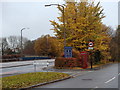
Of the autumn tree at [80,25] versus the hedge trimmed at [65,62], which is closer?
the hedge trimmed at [65,62]

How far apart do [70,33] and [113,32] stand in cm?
4160

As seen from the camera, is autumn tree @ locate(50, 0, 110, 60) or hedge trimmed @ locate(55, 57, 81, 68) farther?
autumn tree @ locate(50, 0, 110, 60)

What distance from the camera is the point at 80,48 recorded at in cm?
3175

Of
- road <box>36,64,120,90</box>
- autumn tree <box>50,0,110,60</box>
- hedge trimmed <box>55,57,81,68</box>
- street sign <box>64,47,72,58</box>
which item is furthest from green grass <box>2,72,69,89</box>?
autumn tree <box>50,0,110,60</box>

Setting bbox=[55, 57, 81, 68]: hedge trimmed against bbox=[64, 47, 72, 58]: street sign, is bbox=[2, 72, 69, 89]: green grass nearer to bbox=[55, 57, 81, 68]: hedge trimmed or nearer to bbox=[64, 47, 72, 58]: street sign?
bbox=[64, 47, 72, 58]: street sign

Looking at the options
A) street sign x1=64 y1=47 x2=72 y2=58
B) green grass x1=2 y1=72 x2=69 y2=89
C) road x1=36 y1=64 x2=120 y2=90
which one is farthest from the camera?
street sign x1=64 y1=47 x2=72 y2=58

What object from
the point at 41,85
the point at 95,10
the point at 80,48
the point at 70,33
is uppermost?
the point at 95,10

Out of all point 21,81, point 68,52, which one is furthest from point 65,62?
point 21,81

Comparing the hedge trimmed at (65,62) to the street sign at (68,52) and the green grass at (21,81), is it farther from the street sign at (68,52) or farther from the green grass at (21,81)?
the green grass at (21,81)

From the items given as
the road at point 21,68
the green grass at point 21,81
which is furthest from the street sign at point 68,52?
the green grass at point 21,81

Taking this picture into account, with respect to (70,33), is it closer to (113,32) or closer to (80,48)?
(80,48)

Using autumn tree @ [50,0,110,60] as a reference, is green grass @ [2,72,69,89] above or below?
below

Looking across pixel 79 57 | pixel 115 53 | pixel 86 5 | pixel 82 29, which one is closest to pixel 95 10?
pixel 86 5

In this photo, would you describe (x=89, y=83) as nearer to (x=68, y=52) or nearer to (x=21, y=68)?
(x=68, y=52)
